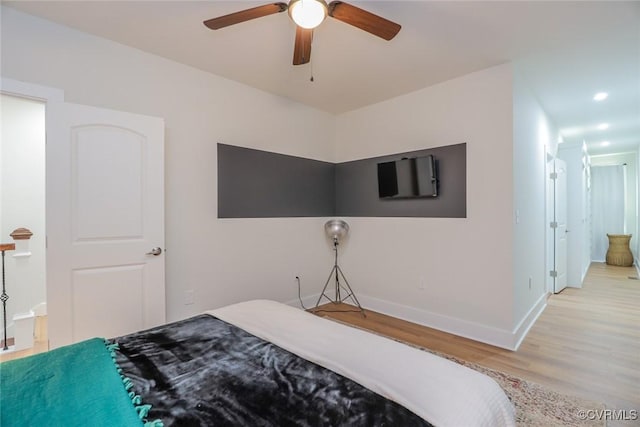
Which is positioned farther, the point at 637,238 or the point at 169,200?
the point at 637,238

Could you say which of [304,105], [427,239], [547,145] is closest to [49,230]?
[304,105]

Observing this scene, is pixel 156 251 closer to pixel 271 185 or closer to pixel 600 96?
pixel 271 185

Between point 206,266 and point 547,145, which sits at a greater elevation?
point 547,145

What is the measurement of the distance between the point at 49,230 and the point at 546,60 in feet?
13.9

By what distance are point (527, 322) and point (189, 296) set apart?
11.1ft

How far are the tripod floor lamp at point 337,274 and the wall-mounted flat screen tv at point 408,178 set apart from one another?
25.4 inches

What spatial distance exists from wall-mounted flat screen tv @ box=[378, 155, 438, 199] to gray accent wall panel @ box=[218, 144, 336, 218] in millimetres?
845

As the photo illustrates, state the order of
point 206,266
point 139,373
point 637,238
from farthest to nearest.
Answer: point 637,238 → point 206,266 → point 139,373

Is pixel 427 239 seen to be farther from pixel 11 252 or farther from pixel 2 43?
pixel 11 252

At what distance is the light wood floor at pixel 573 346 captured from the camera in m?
2.07

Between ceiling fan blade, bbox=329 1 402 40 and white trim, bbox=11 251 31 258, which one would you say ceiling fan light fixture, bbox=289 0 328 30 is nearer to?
ceiling fan blade, bbox=329 1 402 40

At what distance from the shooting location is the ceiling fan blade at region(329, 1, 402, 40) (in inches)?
63.8

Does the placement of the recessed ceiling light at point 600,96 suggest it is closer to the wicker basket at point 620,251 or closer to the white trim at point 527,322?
the white trim at point 527,322

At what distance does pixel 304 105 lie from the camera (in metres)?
3.79
